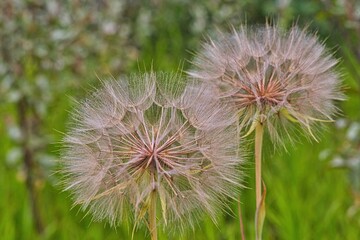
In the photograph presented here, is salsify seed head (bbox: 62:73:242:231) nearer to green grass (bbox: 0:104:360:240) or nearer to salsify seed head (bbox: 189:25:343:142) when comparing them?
salsify seed head (bbox: 189:25:343:142)

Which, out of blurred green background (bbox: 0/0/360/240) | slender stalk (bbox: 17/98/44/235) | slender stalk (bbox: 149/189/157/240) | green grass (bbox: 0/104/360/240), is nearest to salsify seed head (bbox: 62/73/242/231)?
slender stalk (bbox: 149/189/157/240)

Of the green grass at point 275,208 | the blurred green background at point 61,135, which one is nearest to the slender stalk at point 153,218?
the blurred green background at point 61,135

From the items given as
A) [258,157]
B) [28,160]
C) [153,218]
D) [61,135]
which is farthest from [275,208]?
[153,218]

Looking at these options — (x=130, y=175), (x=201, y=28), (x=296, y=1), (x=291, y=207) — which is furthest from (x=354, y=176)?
(x=296, y=1)

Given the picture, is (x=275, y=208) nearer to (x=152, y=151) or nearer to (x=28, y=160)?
(x=28, y=160)

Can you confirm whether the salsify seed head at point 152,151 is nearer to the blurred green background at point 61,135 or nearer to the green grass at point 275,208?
the blurred green background at point 61,135

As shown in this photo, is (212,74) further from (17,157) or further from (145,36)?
(145,36)
